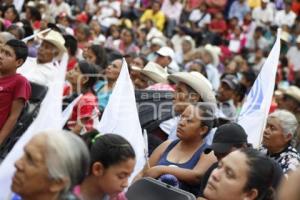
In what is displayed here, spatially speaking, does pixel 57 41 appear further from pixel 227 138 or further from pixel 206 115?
pixel 227 138

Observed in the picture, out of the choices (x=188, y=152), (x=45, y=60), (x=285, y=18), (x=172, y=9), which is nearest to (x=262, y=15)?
(x=285, y=18)

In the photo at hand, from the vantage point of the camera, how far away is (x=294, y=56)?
16.8 m

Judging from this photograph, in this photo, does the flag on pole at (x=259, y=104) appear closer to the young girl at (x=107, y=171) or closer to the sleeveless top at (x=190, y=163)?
the sleeveless top at (x=190, y=163)

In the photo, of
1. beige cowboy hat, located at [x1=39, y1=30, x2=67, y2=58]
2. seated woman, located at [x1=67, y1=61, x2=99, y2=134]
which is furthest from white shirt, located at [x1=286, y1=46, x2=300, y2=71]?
seated woman, located at [x1=67, y1=61, x2=99, y2=134]

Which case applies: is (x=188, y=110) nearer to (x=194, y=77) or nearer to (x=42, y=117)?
(x=194, y=77)

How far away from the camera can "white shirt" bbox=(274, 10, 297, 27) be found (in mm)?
18344

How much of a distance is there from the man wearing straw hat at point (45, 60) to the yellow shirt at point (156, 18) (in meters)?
9.73

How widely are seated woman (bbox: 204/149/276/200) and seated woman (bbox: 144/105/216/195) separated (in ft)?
4.38

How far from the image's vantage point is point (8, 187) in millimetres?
4340

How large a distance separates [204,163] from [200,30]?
1247 centimetres

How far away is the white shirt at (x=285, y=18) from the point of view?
18.3 m

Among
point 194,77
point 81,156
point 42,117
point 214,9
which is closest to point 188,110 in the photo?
point 194,77

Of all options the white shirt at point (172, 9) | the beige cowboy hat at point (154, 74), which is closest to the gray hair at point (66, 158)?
the beige cowboy hat at point (154, 74)

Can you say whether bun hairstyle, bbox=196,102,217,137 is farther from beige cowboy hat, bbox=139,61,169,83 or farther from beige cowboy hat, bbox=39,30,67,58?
beige cowboy hat, bbox=39,30,67,58
